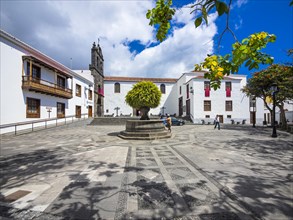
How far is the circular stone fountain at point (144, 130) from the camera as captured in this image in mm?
9429

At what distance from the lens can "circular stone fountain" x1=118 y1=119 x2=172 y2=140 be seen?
943 centimetres

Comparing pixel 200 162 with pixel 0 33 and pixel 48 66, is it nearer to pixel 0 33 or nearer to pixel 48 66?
pixel 0 33

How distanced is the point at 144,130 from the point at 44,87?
11987 mm

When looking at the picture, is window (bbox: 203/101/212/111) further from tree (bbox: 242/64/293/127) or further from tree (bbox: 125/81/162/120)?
tree (bbox: 125/81/162/120)

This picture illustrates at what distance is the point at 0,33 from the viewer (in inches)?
433

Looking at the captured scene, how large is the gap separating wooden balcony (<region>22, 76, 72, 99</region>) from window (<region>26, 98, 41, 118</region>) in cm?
110

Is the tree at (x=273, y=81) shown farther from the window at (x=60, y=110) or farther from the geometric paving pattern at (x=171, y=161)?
the window at (x=60, y=110)

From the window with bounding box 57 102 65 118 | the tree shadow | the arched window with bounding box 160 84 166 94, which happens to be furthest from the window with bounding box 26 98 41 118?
the arched window with bounding box 160 84 166 94

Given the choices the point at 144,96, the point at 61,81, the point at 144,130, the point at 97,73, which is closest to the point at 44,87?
the point at 61,81

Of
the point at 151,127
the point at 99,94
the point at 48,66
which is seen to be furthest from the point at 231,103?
the point at 48,66

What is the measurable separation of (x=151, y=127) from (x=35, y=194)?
7371 millimetres

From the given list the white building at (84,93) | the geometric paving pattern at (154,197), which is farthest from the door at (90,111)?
the geometric paving pattern at (154,197)

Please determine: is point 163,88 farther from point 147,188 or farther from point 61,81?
point 147,188

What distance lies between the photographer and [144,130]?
9.78m
